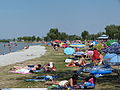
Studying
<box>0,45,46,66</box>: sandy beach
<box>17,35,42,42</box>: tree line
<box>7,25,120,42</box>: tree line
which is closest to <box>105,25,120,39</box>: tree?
<box>7,25,120,42</box>: tree line

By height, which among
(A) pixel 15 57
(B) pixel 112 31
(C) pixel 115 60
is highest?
(B) pixel 112 31

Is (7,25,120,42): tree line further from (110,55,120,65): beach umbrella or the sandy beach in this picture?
(110,55,120,65): beach umbrella

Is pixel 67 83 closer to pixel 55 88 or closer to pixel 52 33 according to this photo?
pixel 55 88

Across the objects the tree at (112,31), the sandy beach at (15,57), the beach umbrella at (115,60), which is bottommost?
the sandy beach at (15,57)

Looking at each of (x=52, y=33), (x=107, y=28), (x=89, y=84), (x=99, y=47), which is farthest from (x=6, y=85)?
(x=52, y=33)

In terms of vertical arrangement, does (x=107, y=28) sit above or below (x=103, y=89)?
above

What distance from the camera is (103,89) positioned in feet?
27.4

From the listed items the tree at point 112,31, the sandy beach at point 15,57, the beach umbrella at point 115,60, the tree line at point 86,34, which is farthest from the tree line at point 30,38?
the beach umbrella at point 115,60

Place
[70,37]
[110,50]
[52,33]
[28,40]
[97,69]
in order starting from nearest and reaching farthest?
[97,69] → [110,50] → [52,33] → [70,37] → [28,40]

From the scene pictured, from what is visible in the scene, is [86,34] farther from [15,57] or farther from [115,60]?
[115,60]

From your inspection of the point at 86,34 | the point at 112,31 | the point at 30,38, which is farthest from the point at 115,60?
the point at 30,38

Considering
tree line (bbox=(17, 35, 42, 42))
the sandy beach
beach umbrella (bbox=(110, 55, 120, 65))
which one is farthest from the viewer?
tree line (bbox=(17, 35, 42, 42))

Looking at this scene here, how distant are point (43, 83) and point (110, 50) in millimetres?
12780

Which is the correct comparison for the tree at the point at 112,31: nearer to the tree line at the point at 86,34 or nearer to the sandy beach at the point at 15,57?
the tree line at the point at 86,34
